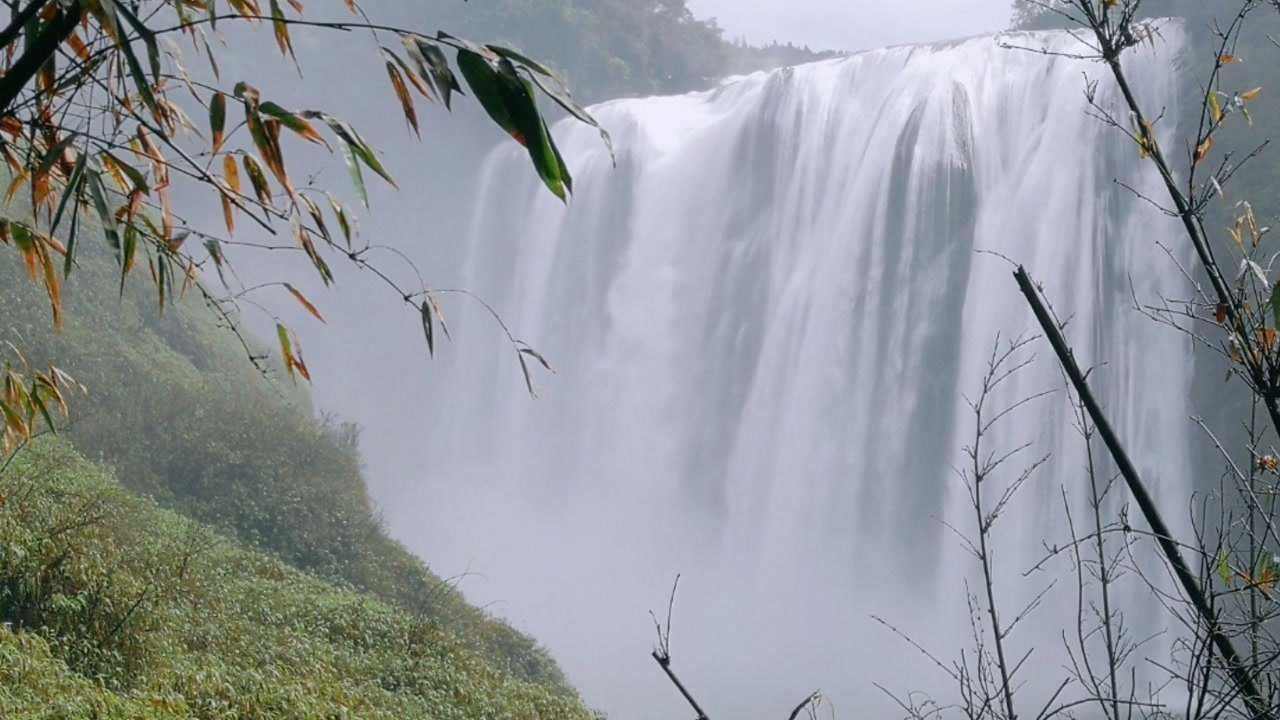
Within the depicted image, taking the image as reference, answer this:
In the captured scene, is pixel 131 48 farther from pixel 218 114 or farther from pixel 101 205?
pixel 218 114

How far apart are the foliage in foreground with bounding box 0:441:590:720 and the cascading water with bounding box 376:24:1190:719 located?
6555mm

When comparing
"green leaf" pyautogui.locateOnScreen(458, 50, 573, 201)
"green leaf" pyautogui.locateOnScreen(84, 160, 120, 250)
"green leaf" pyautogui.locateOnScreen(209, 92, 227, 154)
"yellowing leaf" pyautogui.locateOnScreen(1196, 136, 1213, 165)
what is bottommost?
"green leaf" pyautogui.locateOnScreen(84, 160, 120, 250)

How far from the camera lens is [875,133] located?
24.4 m

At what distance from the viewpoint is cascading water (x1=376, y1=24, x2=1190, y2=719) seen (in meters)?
19.3

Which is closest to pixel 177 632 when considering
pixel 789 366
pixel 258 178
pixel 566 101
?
pixel 258 178

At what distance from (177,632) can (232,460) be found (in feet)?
25.3

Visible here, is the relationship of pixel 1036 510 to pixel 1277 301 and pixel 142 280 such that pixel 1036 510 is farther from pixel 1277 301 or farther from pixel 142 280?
pixel 1277 301

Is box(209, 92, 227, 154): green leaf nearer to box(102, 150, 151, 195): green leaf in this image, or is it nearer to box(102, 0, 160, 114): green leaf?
box(102, 150, 151, 195): green leaf

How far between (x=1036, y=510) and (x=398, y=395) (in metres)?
21.6

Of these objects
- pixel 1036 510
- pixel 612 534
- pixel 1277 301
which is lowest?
pixel 1277 301

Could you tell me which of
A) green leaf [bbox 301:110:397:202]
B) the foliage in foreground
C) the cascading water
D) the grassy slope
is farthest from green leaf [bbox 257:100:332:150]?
the cascading water

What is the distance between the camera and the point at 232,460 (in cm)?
1470

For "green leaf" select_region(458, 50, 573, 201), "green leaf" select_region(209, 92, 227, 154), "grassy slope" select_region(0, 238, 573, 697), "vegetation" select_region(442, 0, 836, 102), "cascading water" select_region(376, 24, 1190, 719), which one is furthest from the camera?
"vegetation" select_region(442, 0, 836, 102)

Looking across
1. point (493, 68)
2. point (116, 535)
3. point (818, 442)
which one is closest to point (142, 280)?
point (116, 535)
